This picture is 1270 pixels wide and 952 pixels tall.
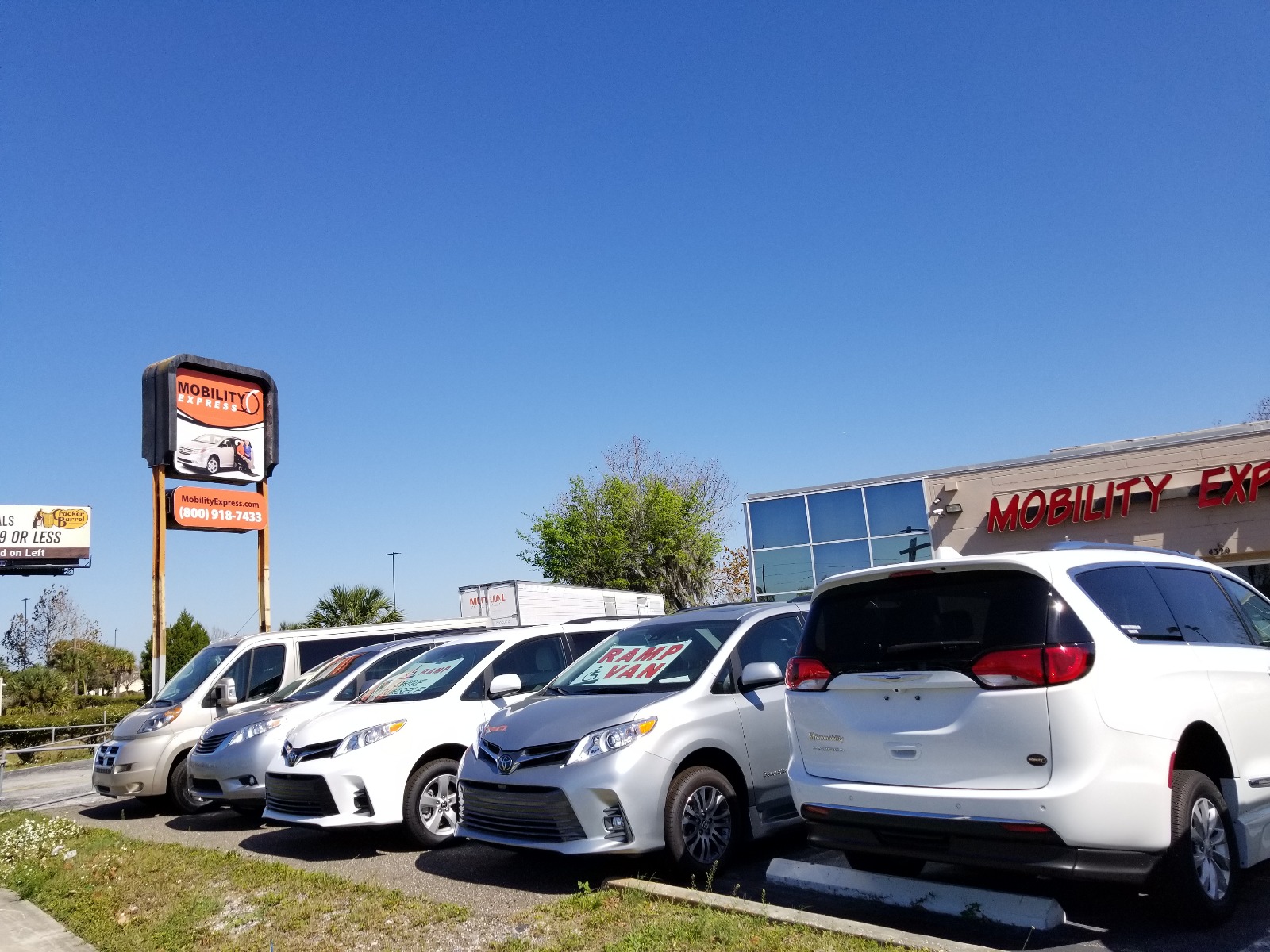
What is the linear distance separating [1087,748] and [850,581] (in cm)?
144

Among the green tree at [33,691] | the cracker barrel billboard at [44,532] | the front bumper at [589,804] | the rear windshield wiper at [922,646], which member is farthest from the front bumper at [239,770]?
the cracker barrel billboard at [44,532]

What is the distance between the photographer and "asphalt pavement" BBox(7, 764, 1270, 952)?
470 cm

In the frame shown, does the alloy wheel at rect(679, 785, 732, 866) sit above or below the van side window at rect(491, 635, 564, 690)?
below

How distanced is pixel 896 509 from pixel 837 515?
135cm

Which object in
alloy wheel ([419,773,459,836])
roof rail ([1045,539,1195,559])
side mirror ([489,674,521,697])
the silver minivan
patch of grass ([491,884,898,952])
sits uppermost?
roof rail ([1045,539,1195,559])

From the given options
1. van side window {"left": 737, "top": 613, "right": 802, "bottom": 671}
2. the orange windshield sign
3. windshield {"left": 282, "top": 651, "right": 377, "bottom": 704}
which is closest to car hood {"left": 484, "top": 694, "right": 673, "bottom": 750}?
van side window {"left": 737, "top": 613, "right": 802, "bottom": 671}

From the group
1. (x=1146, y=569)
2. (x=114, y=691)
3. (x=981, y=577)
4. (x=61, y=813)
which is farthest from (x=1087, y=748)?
(x=114, y=691)

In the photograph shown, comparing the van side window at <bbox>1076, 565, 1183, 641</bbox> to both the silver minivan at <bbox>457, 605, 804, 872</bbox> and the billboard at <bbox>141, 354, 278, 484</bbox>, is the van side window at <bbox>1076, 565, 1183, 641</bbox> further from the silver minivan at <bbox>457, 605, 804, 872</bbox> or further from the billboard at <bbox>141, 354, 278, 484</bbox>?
the billboard at <bbox>141, 354, 278, 484</bbox>

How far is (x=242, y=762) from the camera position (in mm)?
9820

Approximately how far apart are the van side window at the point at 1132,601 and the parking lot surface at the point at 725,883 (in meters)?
1.32

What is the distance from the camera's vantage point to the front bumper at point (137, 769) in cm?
1143

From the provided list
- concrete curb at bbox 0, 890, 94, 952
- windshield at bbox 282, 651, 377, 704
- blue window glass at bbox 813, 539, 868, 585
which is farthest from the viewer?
blue window glass at bbox 813, 539, 868, 585

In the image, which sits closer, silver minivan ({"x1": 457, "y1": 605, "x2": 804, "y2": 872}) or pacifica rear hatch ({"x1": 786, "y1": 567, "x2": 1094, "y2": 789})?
pacifica rear hatch ({"x1": 786, "y1": 567, "x2": 1094, "y2": 789})

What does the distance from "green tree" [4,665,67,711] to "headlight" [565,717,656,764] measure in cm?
3212
